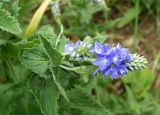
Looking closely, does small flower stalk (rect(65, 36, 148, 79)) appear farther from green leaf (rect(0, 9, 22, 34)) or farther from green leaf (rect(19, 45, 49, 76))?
green leaf (rect(0, 9, 22, 34))

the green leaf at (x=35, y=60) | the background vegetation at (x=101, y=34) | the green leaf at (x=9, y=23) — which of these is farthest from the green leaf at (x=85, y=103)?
the green leaf at (x=9, y=23)

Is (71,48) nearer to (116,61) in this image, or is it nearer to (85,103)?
(116,61)

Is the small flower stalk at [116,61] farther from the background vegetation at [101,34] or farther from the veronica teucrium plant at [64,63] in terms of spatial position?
the background vegetation at [101,34]

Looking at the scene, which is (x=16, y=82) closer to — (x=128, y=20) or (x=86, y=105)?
(x=86, y=105)

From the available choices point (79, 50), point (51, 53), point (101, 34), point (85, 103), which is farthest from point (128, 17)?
point (51, 53)

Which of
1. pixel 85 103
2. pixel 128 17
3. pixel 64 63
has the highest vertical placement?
pixel 128 17

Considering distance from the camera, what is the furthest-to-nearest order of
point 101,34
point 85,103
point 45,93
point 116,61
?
point 101,34 → point 85,103 → point 45,93 → point 116,61

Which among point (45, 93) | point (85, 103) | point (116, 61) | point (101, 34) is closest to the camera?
point (116, 61)
